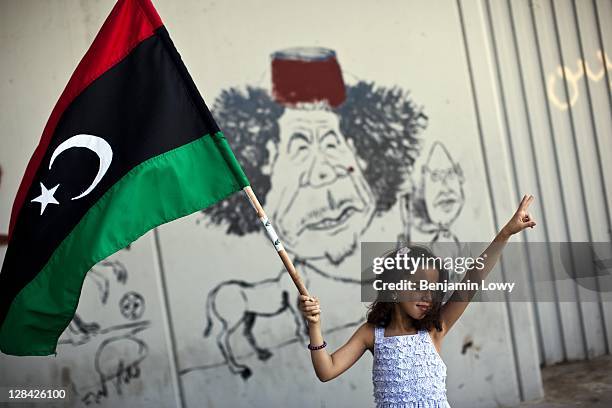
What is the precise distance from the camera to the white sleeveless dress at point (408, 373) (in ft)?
10.5

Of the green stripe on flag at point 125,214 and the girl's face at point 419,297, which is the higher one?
the green stripe on flag at point 125,214

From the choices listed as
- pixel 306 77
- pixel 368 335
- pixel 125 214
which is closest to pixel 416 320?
pixel 368 335

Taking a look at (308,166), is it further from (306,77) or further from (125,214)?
(125,214)

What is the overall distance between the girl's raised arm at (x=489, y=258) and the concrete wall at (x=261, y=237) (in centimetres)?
190

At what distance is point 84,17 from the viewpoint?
197 inches

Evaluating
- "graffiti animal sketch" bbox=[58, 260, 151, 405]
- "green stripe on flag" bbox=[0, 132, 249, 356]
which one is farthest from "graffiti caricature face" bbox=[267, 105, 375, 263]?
"green stripe on flag" bbox=[0, 132, 249, 356]

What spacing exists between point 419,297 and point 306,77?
7.89 feet

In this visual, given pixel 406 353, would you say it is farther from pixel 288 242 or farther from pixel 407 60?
pixel 407 60

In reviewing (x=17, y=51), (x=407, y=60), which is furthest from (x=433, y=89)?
(x=17, y=51)

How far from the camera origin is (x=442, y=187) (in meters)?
5.38

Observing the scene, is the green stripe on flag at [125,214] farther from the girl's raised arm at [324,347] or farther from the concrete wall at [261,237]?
the concrete wall at [261,237]

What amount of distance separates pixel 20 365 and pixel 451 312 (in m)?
2.98

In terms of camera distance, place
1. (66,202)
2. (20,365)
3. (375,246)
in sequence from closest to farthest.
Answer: (66,202) < (20,365) < (375,246)

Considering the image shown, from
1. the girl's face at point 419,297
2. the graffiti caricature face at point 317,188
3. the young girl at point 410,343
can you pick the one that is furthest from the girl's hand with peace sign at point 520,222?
the graffiti caricature face at point 317,188
